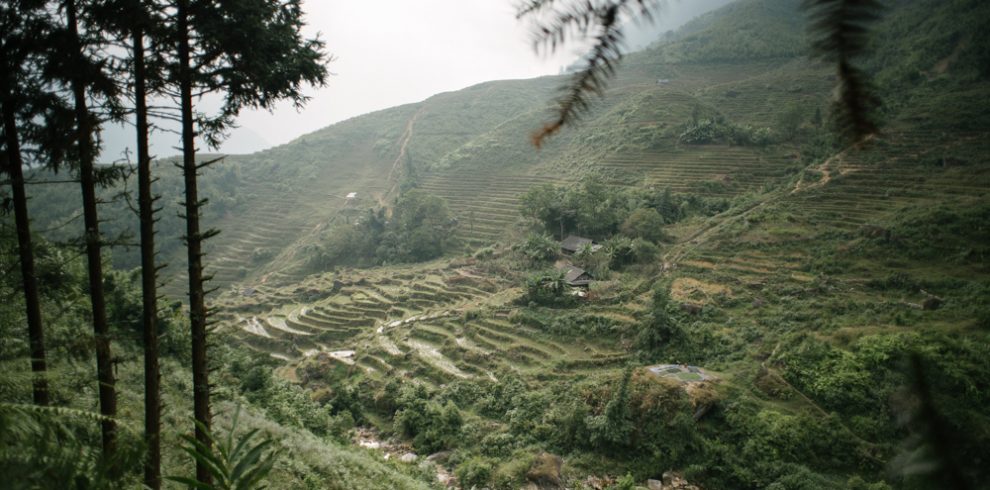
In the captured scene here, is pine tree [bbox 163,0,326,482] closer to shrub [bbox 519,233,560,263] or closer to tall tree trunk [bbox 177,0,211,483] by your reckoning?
tall tree trunk [bbox 177,0,211,483]

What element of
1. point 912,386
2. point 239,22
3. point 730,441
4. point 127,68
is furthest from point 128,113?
point 730,441

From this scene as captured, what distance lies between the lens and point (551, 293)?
68.2 feet

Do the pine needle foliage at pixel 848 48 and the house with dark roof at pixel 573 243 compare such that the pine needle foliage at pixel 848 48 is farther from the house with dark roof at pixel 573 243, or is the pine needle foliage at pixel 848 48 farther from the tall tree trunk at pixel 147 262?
the house with dark roof at pixel 573 243

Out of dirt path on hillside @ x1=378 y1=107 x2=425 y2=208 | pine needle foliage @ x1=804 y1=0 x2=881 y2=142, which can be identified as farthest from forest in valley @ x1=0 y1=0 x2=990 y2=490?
dirt path on hillside @ x1=378 y1=107 x2=425 y2=208

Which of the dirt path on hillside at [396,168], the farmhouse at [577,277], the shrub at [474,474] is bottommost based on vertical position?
the shrub at [474,474]

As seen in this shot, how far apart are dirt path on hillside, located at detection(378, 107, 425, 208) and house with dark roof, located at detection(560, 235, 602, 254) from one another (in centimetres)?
2404

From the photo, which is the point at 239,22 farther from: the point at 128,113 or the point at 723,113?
the point at 723,113

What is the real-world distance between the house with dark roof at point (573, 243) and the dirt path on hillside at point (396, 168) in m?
24.0

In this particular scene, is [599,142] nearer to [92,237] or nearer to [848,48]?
[92,237]

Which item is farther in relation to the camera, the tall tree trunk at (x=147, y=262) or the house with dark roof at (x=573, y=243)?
the house with dark roof at (x=573, y=243)

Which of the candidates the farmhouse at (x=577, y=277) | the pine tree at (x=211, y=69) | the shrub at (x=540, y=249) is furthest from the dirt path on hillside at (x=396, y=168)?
the pine tree at (x=211, y=69)

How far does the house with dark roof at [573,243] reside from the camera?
25.8 m

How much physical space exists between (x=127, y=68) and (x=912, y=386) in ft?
19.7

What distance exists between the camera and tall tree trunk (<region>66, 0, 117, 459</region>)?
4180 mm
